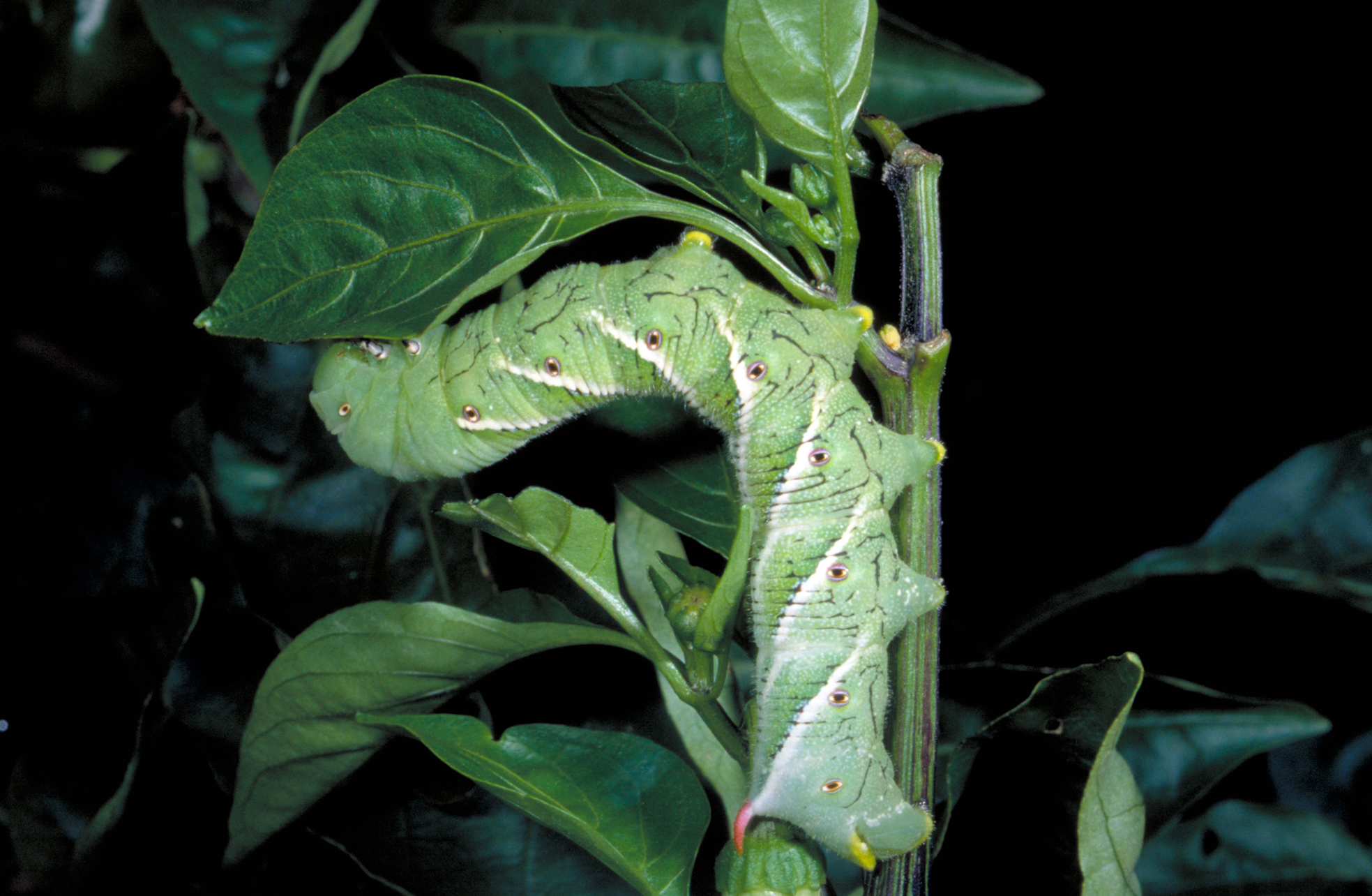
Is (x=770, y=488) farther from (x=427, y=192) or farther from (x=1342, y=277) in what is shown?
(x=1342, y=277)

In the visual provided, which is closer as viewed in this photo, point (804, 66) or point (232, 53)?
point (804, 66)

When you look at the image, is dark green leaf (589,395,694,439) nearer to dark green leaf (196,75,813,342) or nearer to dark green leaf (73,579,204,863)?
dark green leaf (196,75,813,342)

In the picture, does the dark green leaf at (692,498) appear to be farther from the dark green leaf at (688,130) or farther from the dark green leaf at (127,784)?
the dark green leaf at (127,784)

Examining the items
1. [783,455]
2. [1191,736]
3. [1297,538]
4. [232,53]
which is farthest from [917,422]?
[232,53]

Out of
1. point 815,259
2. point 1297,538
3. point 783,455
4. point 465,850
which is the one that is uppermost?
point 815,259

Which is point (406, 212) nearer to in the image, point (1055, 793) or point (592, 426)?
point (592, 426)

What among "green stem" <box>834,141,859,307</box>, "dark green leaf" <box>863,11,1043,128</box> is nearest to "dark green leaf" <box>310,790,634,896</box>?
"green stem" <box>834,141,859,307</box>

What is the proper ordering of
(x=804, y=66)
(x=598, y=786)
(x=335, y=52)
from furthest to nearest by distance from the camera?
(x=335, y=52), (x=598, y=786), (x=804, y=66)
